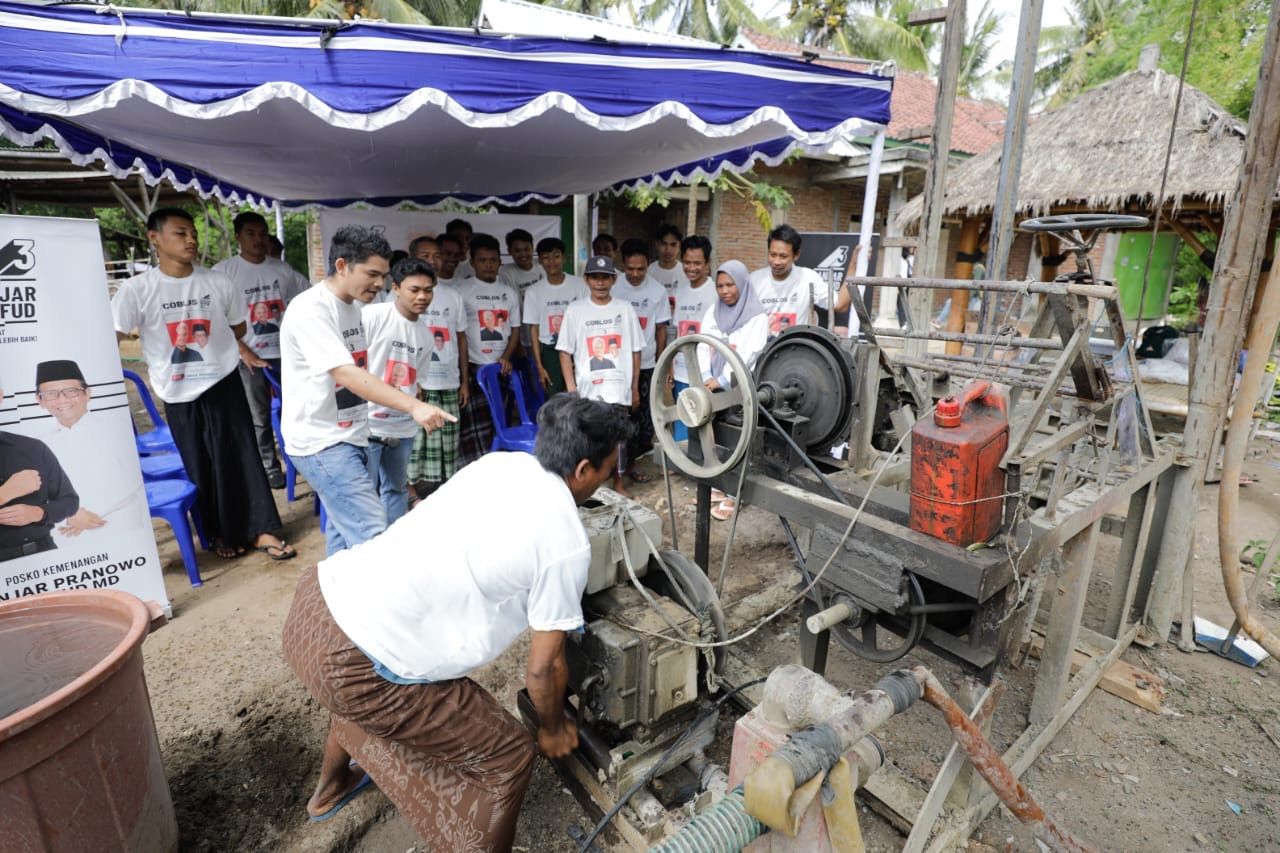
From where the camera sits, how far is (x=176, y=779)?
8.24ft

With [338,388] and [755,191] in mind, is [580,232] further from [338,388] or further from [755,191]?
[338,388]

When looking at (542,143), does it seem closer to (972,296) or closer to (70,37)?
(70,37)

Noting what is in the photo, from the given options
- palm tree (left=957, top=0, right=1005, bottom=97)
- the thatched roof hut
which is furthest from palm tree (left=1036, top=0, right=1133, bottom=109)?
the thatched roof hut

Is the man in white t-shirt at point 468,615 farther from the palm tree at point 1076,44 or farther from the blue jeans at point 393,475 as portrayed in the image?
the palm tree at point 1076,44

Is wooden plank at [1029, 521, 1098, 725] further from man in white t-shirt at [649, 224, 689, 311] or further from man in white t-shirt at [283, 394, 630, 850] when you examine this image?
man in white t-shirt at [649, 224, 689, 311]

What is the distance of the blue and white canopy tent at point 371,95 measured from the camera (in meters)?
3.02

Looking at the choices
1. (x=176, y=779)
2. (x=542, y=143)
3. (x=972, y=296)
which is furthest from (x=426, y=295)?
(x=972, y=296)

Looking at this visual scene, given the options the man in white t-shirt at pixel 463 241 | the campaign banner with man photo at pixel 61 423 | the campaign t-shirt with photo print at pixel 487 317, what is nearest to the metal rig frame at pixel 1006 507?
the campaign banner with man photo at pixel 61 423

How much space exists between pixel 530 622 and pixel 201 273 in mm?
3411

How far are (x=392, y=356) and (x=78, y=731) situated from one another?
236cm

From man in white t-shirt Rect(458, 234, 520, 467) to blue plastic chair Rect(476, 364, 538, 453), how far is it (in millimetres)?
85

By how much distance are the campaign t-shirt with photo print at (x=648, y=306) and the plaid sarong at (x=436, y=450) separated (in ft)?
5.16

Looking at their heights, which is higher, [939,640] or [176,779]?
[939,640]

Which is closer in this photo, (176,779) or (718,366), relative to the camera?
(176,779)
